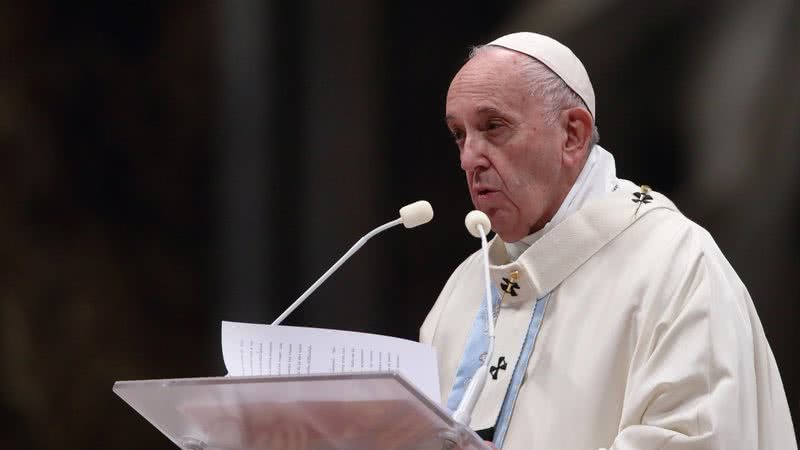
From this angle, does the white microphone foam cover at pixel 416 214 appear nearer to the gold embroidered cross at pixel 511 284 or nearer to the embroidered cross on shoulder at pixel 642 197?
the gold embroidered cross at pixel 511 284

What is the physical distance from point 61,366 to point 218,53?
54.4 inches

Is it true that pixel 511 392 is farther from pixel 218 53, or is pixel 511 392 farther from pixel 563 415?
pixel 218 53

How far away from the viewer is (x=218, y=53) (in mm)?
5008

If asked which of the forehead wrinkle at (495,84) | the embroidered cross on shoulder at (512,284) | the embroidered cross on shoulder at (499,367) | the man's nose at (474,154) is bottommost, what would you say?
the embroidered cross on shoulder at (499,367)

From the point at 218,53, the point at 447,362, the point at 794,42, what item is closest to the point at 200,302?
the point at 218,53

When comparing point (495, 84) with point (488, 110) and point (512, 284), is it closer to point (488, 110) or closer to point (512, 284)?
point (488, 110)

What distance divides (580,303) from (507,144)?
1.49ft

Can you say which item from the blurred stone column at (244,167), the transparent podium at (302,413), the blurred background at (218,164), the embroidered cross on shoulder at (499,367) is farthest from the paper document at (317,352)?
the blurred stone column at (244,167)

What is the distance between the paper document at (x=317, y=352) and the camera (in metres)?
2.78

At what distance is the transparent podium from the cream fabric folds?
54cm

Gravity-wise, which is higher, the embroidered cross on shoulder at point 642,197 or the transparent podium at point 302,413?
the embroidered cross on shoulder at point 642,197

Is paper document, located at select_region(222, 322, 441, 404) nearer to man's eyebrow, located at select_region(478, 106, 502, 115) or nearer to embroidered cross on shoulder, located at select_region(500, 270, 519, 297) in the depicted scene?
embroidered cross on shoulder, located at select_region(500, 270, 519, 297)

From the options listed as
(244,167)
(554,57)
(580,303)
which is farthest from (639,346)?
(244,167)

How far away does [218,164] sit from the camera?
4.94m
